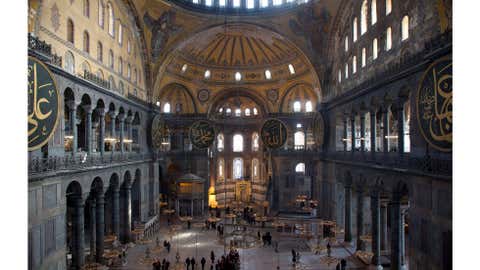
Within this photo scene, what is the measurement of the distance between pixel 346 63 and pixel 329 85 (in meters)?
3.41

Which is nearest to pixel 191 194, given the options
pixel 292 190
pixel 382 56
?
pixel 292 190

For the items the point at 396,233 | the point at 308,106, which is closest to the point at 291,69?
the point at 308,106

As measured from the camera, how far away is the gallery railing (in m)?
10.6

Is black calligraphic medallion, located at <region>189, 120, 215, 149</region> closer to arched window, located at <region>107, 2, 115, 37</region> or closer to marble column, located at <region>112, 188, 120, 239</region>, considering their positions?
marble column, located at <region>112, 188, 120, 239</region>

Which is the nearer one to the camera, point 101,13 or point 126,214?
point 101,13

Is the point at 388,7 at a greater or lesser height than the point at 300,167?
greater

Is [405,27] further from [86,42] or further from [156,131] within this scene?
[156,131]

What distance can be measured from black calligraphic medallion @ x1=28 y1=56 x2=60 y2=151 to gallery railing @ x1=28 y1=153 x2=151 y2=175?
130 cm

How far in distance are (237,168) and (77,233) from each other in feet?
80.1

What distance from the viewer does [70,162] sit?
43.4 feet

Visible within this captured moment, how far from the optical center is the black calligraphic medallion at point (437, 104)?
9.01 m

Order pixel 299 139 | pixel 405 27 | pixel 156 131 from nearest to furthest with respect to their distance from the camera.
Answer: pixel 405 27 → pixel 156 131 → pixel 299 139

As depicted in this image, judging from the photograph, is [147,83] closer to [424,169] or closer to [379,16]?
[379,16]

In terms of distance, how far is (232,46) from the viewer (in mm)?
29656
